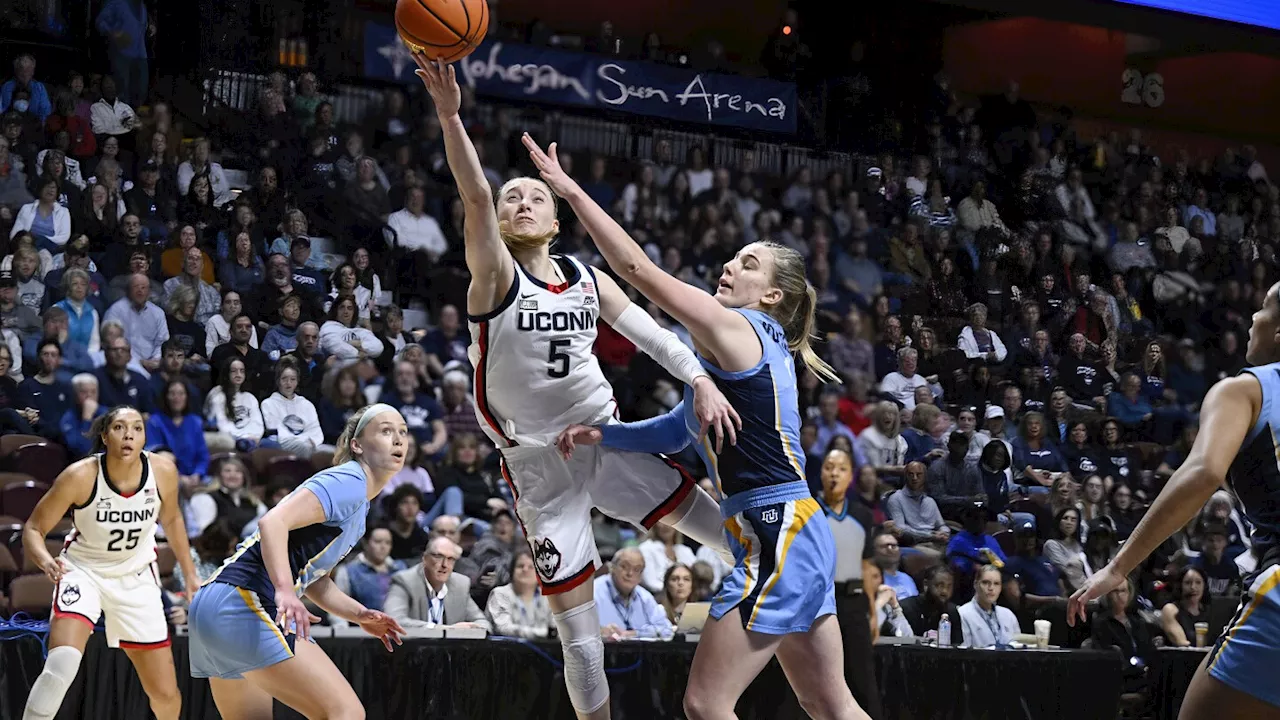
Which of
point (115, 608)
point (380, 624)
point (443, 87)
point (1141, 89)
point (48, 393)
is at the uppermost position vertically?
point (1141, 89)

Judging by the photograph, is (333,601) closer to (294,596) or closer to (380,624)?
(380,624)

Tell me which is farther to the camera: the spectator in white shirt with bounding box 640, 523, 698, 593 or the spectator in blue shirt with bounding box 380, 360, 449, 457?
the spectator in blue shirt with bounding box 380, 360, 449, 457

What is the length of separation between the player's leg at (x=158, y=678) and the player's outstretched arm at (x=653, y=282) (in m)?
3.55

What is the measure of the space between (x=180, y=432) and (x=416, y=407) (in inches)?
64.8

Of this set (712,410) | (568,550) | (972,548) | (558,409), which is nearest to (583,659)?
(568,550)

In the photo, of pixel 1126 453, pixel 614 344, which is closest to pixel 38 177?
pixel 614 344

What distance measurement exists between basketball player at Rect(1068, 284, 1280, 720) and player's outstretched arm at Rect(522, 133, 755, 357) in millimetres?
1221

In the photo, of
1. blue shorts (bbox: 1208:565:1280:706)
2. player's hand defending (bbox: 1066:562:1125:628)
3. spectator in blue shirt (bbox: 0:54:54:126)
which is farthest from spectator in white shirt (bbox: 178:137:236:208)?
blue shorts (bbox: 1208:565:1280:706)

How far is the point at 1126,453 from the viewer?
13.2 m

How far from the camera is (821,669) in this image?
4.09 metres

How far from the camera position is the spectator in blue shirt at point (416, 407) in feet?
32.8

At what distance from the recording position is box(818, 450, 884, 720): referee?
7070 millimetres

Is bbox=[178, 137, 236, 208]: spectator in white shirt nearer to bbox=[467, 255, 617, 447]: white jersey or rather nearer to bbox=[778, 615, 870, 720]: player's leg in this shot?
bbox=[467, 255, 617, 447]: white jersey

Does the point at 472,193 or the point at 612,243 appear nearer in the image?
the point at 612,243
